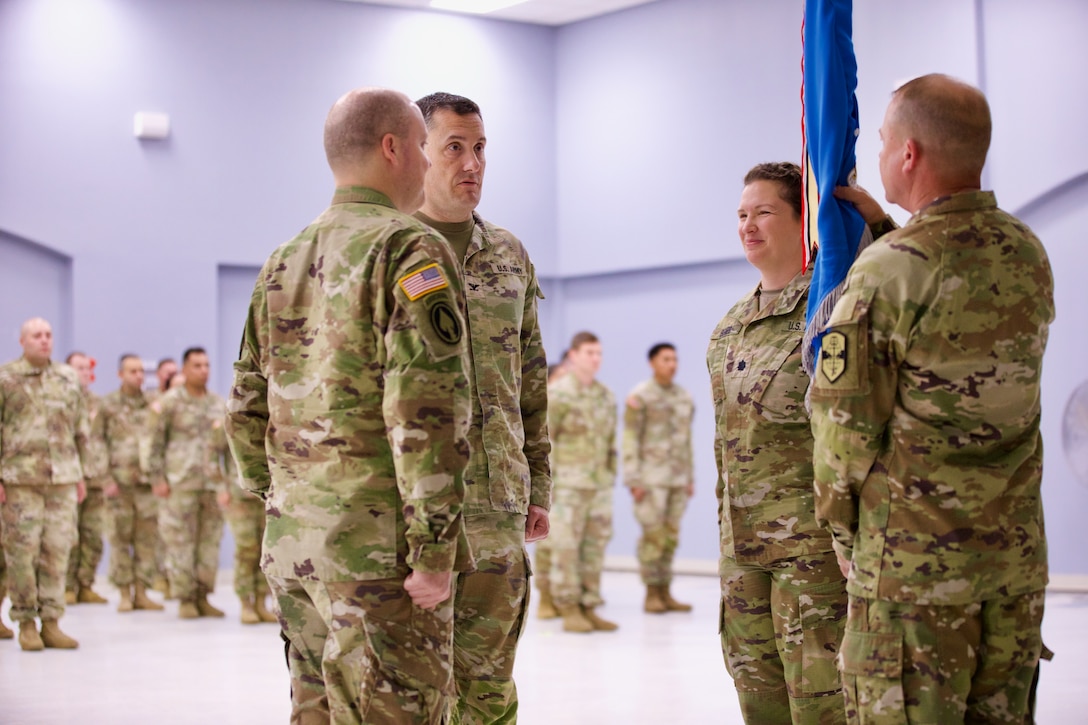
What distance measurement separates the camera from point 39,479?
6.80 m

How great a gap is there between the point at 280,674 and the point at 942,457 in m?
4.53

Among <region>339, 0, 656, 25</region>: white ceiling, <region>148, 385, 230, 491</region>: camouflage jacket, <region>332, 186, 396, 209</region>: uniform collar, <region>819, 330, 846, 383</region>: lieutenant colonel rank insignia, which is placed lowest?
<region>148, 385, 230, 491</region>: camouflage jacket

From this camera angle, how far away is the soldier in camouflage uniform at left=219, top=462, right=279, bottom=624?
7.65 m

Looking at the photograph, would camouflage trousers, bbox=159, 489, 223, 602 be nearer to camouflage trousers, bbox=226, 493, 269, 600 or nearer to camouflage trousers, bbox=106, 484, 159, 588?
camouflage trousers, bbox=106, 484, 159, 588

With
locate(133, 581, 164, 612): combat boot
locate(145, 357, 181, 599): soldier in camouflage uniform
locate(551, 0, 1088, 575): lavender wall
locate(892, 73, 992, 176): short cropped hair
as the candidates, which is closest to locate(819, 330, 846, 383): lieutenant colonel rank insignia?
locate(892, 73, 992, 176): short cropped hair

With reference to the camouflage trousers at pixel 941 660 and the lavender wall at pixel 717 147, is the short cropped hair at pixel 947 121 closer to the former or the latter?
the camouflage trousers at pixel 941 660

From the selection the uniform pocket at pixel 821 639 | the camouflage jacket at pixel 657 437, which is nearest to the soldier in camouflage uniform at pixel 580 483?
the camouflage jacket at pixel 657 437

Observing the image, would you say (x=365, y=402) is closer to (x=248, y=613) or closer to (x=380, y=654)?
(x=380, y=654)

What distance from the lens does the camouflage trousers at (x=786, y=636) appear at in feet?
8.61

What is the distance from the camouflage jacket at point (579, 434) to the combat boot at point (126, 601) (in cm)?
335

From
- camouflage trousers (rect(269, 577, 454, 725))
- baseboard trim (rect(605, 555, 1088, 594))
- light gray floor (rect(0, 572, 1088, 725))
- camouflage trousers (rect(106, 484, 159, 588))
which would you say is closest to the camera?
camouflage trousers (rect(269, 577, 454, 725))

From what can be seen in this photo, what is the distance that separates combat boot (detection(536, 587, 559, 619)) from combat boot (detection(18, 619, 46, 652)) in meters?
3.02

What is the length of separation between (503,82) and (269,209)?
9.19 feet

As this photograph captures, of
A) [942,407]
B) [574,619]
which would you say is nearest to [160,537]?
[574,619]
